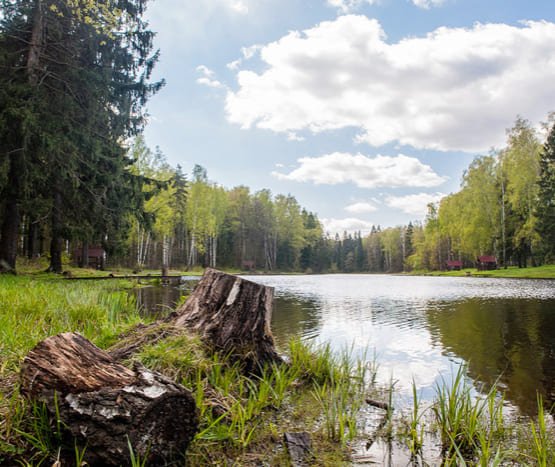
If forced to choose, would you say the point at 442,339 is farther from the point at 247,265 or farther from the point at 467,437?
the point at 247,265

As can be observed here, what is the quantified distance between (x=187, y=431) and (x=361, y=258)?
4612 inches

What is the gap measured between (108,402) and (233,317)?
1875 mm

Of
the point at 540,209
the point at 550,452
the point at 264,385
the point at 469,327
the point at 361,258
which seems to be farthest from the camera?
the point at 361,258

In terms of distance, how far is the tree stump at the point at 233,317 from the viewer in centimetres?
383

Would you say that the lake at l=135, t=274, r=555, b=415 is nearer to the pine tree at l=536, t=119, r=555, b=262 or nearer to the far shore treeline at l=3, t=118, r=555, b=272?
the far shore treeline at l=3, t=118, r=555, b=272

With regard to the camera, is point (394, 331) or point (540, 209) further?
point (540, 209)

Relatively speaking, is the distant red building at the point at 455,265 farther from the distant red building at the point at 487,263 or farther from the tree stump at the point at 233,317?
the tree stump at the point at 233,317

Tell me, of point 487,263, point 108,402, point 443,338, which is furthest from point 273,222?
point 108,402

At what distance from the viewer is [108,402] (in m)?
2.10

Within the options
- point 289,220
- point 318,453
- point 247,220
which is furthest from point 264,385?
point 289,220

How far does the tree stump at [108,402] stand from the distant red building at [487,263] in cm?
5256

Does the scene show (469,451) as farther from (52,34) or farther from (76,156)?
(52,34)

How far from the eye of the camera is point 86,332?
14.0ft

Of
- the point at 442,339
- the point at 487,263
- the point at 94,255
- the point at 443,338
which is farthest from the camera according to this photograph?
the point at 487,263
